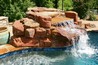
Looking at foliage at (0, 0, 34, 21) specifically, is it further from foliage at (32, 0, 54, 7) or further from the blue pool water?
the blue pool water

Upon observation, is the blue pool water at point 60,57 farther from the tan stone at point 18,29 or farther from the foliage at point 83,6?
the foliage at point 83,6

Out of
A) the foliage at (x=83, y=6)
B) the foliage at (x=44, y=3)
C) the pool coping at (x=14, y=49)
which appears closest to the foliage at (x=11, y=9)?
the foliage at (x=44, y=3)

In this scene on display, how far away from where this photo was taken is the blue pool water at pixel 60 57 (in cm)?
1916

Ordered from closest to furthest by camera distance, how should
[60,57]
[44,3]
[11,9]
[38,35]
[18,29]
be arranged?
[60,57] → [18,29] → [38,35] → [11,9] → [44,3]

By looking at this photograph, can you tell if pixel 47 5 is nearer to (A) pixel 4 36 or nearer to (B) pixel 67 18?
(B) pixel 67 18

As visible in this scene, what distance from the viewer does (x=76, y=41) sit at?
22172mm

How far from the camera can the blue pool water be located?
19156 mm

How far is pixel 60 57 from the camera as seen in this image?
20.2 meters

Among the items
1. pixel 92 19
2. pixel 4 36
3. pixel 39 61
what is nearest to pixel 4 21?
pixel 4 36

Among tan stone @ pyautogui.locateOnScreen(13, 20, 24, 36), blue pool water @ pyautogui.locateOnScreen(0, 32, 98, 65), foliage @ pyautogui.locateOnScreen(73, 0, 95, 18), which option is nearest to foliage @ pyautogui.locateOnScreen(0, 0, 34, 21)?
tan stone @ pyautogui.locateOnScreen(13, 20, 24, 36)

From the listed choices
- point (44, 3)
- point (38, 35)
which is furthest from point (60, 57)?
point (44, 3)

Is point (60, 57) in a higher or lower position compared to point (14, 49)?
lower

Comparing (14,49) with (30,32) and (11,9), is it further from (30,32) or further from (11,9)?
→ (11,9)

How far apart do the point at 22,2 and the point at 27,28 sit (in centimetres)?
901
